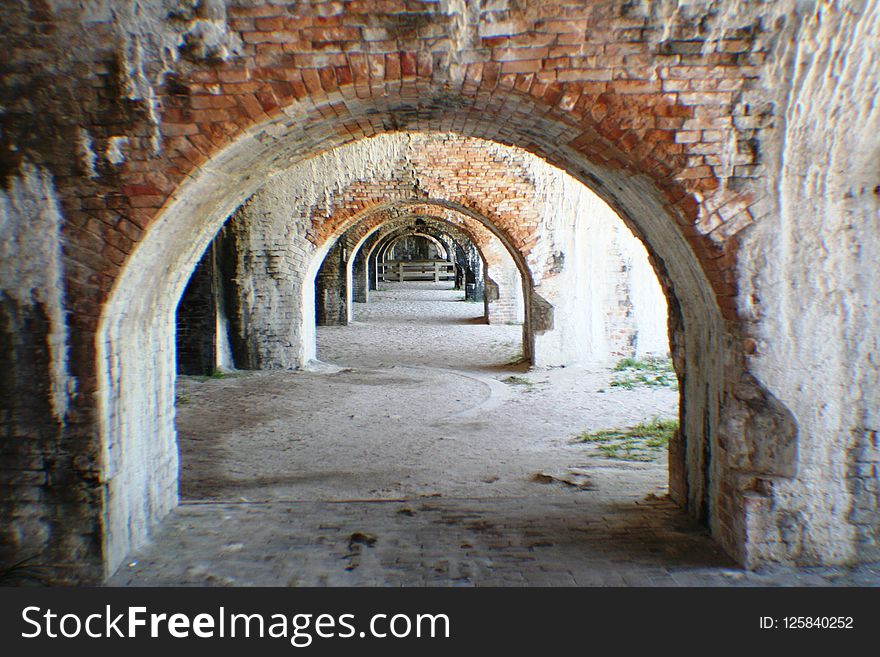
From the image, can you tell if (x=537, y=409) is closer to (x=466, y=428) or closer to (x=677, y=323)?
(x=466, y=428)

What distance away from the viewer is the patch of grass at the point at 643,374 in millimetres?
9127

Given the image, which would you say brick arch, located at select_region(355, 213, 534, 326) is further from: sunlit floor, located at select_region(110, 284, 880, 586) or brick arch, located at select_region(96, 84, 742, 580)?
brick arch, located at select_region(96, 84, 742, 580)

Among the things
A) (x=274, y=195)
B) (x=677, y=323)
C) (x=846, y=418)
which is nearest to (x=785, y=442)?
(x=846, y=418)

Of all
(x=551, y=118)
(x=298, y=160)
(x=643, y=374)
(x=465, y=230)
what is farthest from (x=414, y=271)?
(x=551, y=118)

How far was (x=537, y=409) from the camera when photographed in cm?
792

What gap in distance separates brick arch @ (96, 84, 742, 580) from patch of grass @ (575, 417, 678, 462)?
5.43 feet

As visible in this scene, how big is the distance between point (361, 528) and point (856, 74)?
365 cm

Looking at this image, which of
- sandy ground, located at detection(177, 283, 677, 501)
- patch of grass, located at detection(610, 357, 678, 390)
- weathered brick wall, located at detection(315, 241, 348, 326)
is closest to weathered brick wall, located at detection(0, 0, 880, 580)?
sandy ground, located at detection(177, 283, 677, 501)

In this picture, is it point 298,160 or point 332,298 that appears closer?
point 298,160

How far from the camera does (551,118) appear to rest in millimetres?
3438

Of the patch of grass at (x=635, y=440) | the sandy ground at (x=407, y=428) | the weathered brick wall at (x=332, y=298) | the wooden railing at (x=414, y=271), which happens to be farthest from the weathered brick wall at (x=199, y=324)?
the wooden railing at (x=414, y=271)

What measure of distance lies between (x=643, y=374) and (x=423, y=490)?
5718 mm

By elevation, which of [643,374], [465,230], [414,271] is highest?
[414,271]

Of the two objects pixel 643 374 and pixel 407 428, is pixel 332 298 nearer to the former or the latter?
pixel 643 374
